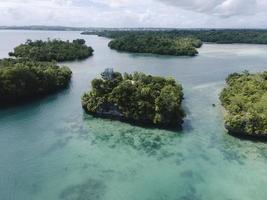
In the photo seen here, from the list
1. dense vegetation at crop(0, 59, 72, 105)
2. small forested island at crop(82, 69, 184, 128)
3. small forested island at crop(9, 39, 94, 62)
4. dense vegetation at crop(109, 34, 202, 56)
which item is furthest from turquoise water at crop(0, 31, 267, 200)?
dense vegetation at crop(109, 34, 202, 56)

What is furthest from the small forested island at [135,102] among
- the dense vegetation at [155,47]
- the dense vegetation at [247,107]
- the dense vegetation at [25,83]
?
the dense vegetation at [155,47]

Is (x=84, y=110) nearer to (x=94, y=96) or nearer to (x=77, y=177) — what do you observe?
(x=94, y=96)

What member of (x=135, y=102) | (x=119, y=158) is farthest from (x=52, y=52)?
(x=119, y=158)

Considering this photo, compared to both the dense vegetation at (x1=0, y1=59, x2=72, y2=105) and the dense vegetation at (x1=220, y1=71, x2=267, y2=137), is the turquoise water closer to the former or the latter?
the dense vegetation at (x1=220, y1=71, x2=267, y2=137)

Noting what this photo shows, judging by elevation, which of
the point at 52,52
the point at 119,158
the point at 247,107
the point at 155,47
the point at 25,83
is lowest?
the point at 119,158

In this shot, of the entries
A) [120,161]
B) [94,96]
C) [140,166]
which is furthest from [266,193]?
[94,96]

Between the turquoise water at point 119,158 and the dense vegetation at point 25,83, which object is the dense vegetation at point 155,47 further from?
the turquoise water at point 119,158

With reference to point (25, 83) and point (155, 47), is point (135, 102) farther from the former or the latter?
point (155, 47)
